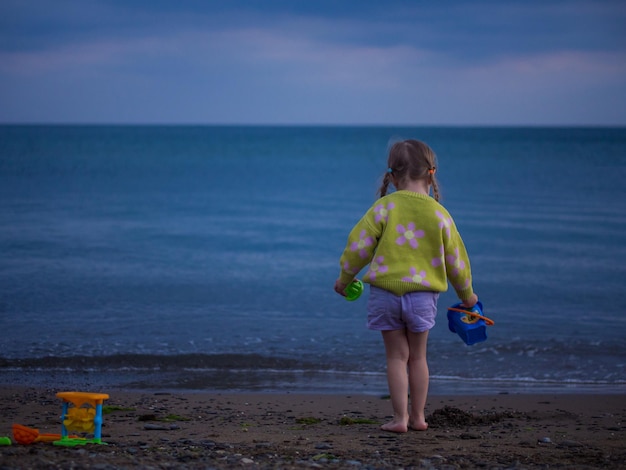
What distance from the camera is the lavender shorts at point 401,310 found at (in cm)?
436

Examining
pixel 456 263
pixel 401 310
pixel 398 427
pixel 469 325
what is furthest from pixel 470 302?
pixel 398 427

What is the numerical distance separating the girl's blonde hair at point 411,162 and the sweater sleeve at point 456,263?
0.31m

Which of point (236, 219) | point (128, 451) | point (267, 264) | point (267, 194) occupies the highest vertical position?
point (267, 194)

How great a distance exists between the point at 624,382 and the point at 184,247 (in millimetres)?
8537

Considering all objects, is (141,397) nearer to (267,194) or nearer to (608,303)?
(608,303)

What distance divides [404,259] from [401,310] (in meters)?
0.27

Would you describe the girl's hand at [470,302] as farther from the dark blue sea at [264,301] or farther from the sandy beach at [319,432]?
the dark blue sea at [264,301]

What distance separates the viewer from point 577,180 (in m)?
31.0

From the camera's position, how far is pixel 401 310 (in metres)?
4.38

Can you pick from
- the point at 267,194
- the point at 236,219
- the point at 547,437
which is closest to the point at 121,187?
the point at 267,194

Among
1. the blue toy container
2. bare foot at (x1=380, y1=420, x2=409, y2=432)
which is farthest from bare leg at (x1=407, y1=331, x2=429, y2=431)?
the blue toy container

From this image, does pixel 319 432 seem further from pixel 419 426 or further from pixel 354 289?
pixel 354 289

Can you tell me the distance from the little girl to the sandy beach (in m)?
0.47

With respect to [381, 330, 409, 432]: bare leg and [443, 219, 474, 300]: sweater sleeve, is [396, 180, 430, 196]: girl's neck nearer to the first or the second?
[443, 219, 474, 300]: sweater sleeve
